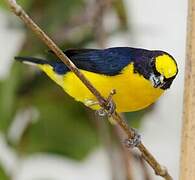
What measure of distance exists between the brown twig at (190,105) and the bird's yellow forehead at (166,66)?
151 mm

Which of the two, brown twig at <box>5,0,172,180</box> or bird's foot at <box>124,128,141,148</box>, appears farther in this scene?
bird's foot at <box>124,128,141,148</box>

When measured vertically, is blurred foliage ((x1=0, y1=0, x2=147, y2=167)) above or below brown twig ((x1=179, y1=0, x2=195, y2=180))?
above

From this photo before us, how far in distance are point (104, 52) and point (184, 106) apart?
27 centimetres

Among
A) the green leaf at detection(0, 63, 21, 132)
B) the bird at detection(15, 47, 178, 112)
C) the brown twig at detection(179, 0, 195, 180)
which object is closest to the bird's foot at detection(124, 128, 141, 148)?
the bird at detection(15, 47, 178, 112)

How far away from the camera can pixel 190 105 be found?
0.63 meters

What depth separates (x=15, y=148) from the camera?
1204 mm

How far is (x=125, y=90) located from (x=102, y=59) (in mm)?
53

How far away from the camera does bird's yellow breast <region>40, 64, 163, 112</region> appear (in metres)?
0.86

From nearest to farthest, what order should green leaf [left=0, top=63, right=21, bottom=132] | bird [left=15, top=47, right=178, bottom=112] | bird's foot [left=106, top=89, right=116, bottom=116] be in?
bird's foot [left=106, top=89, right=116, bottom=116]
bird [left=15, top=47, right=178, bottom=112]
green leaf [left=0, top=63, right=21, bottom=132]

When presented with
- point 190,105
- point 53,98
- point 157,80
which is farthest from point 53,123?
point 190,105

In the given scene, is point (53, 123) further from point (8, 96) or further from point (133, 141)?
point (133, 141)

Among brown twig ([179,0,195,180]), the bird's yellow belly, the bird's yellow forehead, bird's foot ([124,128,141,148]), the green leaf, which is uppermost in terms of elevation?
the green leaf

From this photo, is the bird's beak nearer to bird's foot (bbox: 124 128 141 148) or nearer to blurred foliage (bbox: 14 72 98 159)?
bird's foot (bbox: 124 128 141 148)

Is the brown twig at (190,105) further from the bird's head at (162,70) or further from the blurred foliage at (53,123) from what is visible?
the blurred foliage at (53,123)
